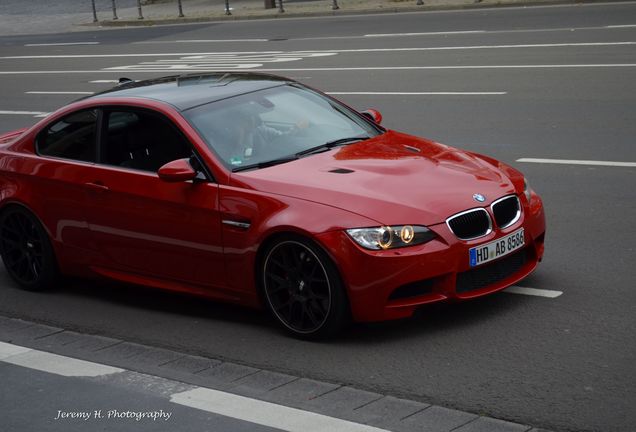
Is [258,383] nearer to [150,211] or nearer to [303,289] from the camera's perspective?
[303,289]

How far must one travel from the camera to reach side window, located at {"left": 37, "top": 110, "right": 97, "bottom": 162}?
7.87 meters

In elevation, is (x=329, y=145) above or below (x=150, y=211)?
above

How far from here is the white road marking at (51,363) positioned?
6363 mm

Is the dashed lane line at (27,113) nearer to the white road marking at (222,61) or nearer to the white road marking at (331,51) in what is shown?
the white road marking at (222,61)

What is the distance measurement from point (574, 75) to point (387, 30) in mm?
9979

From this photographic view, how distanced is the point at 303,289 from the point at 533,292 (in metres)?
1.56

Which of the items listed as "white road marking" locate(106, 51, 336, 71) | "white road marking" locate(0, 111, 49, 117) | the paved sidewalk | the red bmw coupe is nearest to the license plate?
the red bmw coupe

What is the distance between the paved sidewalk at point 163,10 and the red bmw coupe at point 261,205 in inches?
819

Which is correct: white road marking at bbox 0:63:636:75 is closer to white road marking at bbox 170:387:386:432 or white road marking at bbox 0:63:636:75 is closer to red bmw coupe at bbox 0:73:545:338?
red bmw coupe at bbox 0:73:545:338

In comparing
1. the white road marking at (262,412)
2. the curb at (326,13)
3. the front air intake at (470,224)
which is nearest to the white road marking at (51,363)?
the white road marking at (262,412)

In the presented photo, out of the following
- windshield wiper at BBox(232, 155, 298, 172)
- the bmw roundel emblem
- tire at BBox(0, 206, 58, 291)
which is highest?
windshield wiper at BBox(232, 155, 298, 172)

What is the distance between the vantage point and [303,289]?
21.2 ft

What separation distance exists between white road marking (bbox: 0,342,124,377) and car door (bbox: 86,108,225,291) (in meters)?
0.91

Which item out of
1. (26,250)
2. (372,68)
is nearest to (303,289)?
(26,250)
